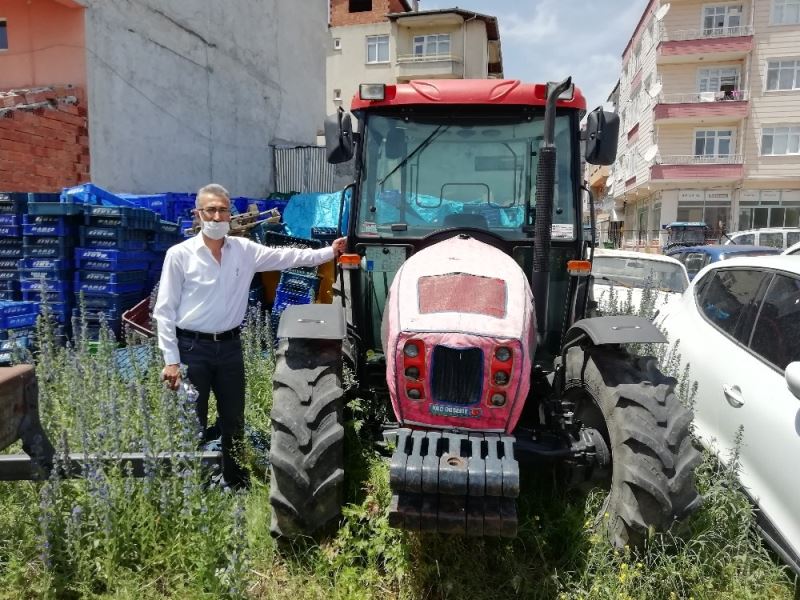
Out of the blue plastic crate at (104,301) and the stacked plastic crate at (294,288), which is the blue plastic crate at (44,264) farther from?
the stacked plastic crate at (294,288)

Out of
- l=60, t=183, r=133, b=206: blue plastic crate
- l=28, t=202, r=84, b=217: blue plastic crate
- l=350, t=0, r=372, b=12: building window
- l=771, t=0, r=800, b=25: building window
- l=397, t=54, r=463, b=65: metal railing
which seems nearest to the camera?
l=28, t=202, r=84, b=217: blue plastic crate

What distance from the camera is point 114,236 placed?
21.8 ft

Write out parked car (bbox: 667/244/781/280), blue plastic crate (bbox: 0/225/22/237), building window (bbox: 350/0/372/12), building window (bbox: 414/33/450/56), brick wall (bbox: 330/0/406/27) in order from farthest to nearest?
building window (bbox: 350/0/372/12)
brick wall (bbox: 330/0/406/27)
building window (bbox: 414/33/450/56)
parked car (bbox: 667/244/781/280)
blue plastic crate (bbox: 0/225/22/237)

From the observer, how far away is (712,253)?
9.86 meters

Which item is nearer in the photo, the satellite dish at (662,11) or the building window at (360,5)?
the satellite dish at (662,11)

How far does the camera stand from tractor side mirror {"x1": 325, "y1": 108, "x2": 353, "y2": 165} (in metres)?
3.76

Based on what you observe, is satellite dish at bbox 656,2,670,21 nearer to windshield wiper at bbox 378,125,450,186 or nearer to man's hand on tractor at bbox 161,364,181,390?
windshield wiper at bbox 378,125,450,186

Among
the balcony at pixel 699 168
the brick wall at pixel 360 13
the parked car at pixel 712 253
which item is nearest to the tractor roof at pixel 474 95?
the parked car at pixel 712 253

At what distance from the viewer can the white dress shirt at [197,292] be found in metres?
3.35

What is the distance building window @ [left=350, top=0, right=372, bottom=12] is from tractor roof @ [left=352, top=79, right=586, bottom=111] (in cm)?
3538

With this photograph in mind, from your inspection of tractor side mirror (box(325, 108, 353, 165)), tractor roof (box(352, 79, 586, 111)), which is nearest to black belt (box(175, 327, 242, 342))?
tractor side mirror (box(325, 108, 353, 165))

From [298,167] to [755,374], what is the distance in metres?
13.2

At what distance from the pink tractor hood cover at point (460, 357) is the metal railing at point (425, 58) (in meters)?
32.9

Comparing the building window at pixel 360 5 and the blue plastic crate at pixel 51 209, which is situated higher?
the building window at pixel 360 5
